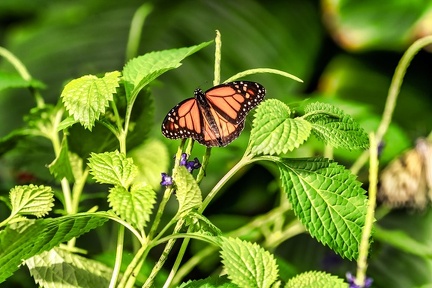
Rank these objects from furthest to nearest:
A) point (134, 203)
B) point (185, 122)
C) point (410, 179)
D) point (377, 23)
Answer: point (377, 23) < point (410, 179) < point (185, 122) < point (134, 203)

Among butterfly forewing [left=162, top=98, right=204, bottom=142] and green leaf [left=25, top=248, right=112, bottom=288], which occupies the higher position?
butterfly forewing [left=162, top=98, right=204, bottom=142]

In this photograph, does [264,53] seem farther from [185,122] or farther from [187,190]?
[187,190]

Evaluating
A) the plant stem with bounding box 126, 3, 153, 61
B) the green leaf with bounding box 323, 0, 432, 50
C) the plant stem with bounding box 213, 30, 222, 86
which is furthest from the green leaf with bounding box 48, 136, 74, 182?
the green leaf with bounding box 323, 0, 432, 50

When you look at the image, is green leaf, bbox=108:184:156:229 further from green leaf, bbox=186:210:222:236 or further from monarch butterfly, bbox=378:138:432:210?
monarch butterfly, bbox=378:138:432:210

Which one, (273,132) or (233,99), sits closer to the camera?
(273,132)

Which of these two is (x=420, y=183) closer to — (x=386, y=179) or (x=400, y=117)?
(x=386, y=179)

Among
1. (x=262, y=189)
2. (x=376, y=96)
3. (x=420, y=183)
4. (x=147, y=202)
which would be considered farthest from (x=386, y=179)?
(x=147, y=202)

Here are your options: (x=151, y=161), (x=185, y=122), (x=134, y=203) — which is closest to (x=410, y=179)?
(x=151, y=161)
